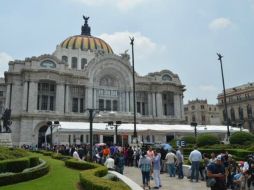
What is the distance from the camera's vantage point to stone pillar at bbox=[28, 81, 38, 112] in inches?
2138

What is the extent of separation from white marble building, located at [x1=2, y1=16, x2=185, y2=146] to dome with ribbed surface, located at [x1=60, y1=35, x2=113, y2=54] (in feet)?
13.5

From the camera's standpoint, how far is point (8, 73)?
5612 centimetres

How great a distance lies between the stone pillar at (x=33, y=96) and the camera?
54.3 meters

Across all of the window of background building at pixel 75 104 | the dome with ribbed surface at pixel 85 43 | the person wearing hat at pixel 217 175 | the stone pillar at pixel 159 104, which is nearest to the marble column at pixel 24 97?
the window of background building at pixel 75 104

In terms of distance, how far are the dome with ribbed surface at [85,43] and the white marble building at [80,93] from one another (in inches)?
162

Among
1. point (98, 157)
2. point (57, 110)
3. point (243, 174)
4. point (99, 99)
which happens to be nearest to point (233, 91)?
point (99, 99)

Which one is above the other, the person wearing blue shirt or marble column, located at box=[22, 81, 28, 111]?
marble column, located at box=[22, 81, 28, 111]

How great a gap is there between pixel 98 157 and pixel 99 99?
3776 cm

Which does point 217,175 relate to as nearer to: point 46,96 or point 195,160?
point 195,160

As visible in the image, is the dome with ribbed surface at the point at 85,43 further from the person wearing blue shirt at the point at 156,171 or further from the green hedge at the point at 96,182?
the person wearing blue shirt at the point at 156,171

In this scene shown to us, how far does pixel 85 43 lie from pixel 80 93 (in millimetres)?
20565

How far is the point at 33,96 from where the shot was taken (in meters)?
54.8

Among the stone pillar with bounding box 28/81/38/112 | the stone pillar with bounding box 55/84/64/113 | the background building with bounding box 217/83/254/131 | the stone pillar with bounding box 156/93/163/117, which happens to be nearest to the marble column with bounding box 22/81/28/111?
the stone pillar with bounding box 28/81/38/112

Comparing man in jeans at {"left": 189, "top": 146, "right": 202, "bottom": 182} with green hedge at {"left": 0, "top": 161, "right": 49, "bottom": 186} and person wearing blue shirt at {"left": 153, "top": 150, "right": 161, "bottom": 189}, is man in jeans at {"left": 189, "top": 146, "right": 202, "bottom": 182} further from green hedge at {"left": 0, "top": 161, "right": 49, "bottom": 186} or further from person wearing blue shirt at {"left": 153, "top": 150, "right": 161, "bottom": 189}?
green hedge at {"left": 0, "top": 161, "right": 49, "bottom": 186}
